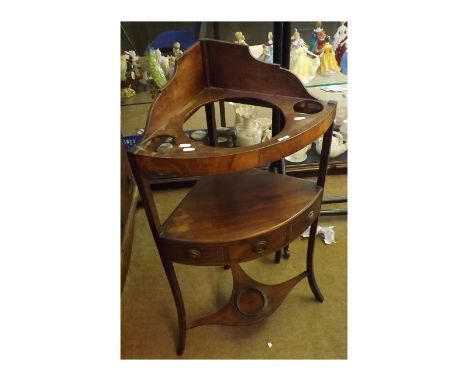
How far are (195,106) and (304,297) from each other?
0.81 meters

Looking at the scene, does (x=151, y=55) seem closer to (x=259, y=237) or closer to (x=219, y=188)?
(x=219, y=188)

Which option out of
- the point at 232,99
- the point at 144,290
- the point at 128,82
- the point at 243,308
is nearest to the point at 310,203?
the point at 232,99

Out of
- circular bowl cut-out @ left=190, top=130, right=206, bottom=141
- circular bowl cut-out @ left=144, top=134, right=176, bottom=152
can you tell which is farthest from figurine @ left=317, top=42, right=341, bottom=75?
→ circular bowl cut-out @ left=144, top=134, right=176, bottom=152

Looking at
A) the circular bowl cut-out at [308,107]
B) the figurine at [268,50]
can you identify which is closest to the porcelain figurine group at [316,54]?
the figurine at [268,50]

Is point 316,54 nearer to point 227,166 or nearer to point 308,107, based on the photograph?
point 308,107

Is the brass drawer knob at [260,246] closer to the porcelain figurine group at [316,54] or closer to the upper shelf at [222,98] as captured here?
the upper shelf at [222,98]

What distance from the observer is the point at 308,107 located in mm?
944

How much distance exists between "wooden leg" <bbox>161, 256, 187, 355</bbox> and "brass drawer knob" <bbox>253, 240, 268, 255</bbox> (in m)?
0.23

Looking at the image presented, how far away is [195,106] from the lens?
1.00 metres

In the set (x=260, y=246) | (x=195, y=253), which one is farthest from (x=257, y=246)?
(x=195, y=253)

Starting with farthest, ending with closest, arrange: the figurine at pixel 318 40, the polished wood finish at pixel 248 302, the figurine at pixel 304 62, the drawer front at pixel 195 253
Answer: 1. the figurine at pixel 304 62
2. the figurine at pixel 318 40
3. the polished wood finish at pixel 248 302
4. the drawer front at pixel 195 253

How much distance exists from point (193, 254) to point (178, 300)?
0.25m

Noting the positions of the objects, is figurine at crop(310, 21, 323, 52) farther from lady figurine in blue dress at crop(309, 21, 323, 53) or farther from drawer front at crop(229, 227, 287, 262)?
drawer front at crop(229, 227, 287, 262)

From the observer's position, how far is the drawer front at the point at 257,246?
89 cm
